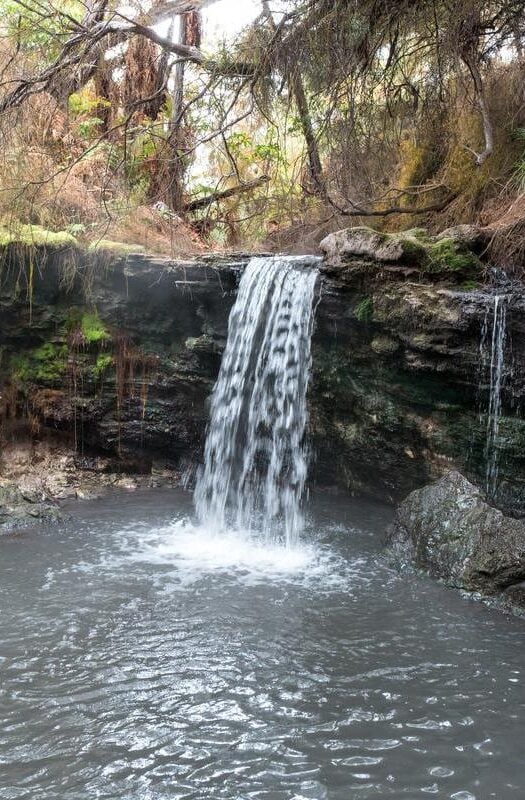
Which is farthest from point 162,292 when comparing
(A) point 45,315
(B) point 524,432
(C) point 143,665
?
(C) point 143,665

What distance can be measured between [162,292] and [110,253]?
83cm

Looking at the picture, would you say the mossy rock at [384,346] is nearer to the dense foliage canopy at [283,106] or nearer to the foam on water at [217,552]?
the dense foliage canopy at [283,106]

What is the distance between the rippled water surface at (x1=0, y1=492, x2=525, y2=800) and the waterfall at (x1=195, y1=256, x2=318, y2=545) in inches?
57.7

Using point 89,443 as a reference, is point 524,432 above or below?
above

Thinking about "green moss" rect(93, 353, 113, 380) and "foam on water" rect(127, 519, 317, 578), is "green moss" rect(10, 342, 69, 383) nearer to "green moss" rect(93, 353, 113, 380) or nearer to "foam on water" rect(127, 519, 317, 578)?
"green moss" rect(93, 353, 113, 380)

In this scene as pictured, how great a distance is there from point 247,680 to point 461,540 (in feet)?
8.37

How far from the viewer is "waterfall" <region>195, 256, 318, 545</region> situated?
748cm

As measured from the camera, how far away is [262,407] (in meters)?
7.78

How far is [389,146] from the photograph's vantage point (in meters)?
6.61

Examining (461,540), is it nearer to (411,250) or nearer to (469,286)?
(469,286)

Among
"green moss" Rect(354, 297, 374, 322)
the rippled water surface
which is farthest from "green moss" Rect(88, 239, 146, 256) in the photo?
the rippled water surface

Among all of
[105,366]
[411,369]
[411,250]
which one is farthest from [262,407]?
[411,250]

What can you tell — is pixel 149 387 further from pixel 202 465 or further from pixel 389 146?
pixel 389 146

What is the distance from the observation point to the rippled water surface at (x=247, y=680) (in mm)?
3057
